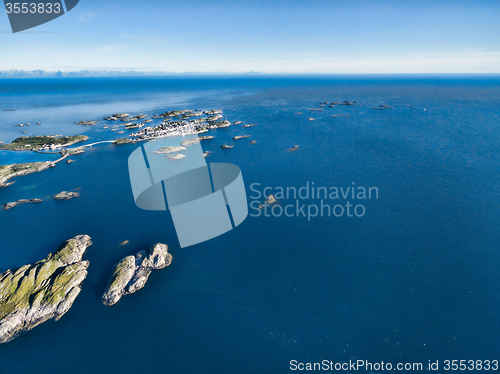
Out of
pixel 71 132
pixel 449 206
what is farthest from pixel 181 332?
pixel 71 132

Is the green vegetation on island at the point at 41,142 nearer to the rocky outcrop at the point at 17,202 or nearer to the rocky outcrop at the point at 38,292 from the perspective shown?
the rocky outcrop at the point at 17,202

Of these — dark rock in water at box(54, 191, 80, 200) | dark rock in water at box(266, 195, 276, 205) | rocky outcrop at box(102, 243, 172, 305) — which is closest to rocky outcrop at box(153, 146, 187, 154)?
dark rock in water at box(54, 191, 80, 200)

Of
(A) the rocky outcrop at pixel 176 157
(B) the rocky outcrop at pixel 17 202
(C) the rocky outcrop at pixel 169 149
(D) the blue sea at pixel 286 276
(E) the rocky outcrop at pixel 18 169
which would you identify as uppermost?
(C) the rocky outcrop at pixel 169 149

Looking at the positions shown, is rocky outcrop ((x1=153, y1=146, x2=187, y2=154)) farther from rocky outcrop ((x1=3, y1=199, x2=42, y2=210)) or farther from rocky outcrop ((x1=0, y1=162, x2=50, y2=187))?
rocky outcrop ((x1=3, y1=199, x2=42, y2=210))

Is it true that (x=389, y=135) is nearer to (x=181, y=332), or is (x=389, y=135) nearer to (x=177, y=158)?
(x=177, y=158)

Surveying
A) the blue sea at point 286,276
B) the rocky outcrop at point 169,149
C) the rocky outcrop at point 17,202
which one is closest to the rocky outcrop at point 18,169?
the blue sea at point 286,276

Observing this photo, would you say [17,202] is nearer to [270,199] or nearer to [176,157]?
[176,157]

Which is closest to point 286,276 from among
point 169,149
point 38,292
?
point 38,292
